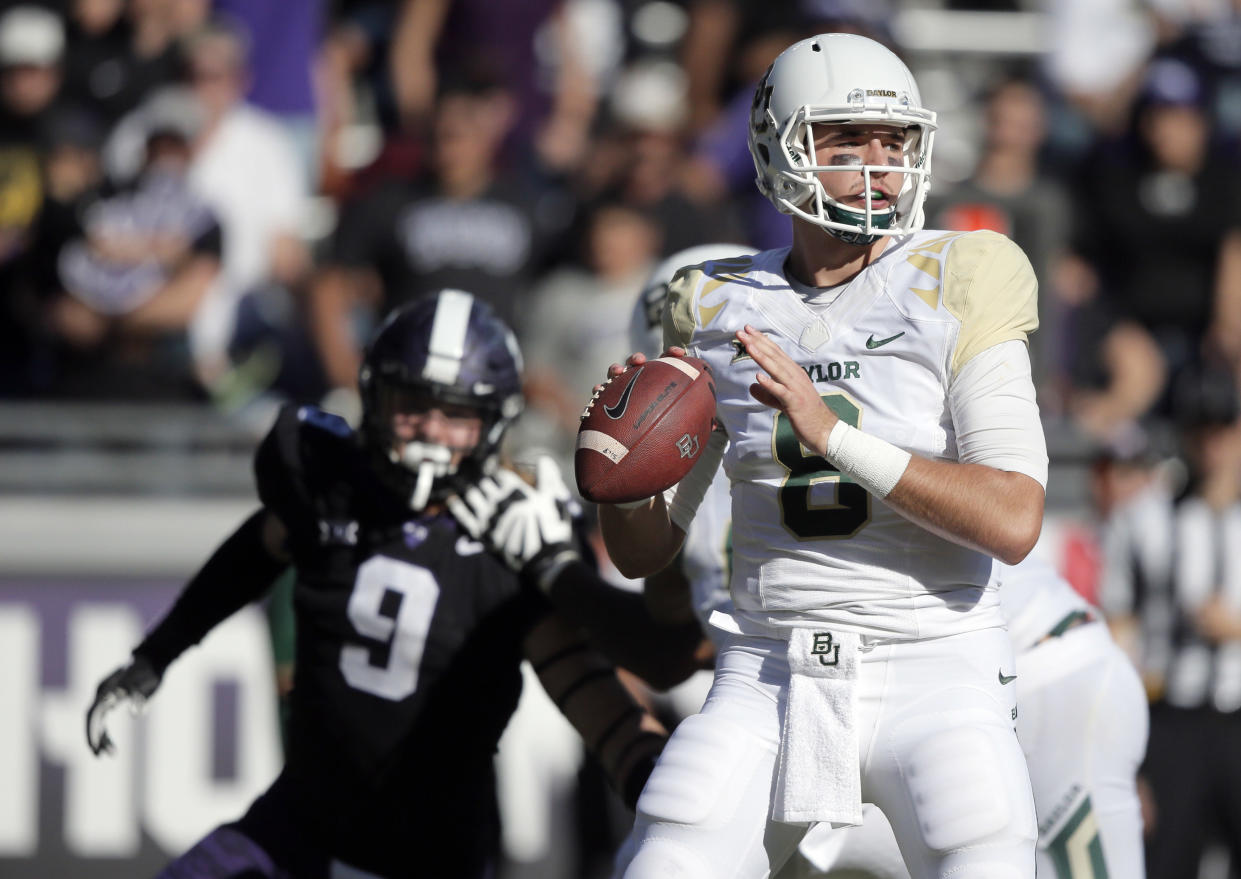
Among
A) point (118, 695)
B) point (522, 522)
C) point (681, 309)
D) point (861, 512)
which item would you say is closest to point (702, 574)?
point (522, 522)

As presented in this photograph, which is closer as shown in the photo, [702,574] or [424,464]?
[424,464]

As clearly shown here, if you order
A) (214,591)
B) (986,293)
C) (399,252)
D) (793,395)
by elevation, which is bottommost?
(214,591)

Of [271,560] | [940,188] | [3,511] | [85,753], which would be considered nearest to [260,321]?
[3,511]

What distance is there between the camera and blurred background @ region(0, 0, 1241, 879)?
22.1ft

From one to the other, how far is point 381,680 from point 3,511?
A: 3.11 metres

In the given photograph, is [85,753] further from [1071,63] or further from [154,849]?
[1071,63]

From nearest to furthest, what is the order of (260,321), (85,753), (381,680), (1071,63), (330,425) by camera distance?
1. (381,680)
2. (330,425)
3. (85,753)
4. (260,321)
5. (1071,63)

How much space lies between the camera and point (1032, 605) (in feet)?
14.3

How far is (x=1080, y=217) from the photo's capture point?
28.5ft

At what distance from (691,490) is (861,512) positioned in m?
0.46

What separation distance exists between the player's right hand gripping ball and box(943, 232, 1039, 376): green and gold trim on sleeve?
48 cm

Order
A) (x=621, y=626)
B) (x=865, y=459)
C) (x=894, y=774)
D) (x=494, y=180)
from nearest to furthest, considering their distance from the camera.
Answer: (x=865, y=459)
(x=894, y=774)
(x=621, y=626)
(x=494, y=180)

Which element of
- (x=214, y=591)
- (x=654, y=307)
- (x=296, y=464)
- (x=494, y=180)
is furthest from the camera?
(x=494, y=180)

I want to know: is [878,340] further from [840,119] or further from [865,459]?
[840,119]
